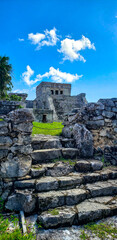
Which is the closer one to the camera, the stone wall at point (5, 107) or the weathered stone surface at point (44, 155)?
the weathered stone surface at point (44, 155)

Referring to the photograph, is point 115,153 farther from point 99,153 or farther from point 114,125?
point 114,125

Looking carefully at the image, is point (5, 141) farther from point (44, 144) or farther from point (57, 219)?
point (57, 219)

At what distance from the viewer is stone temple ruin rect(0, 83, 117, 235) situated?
252 cm

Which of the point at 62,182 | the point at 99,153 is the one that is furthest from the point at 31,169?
the point at 99,153

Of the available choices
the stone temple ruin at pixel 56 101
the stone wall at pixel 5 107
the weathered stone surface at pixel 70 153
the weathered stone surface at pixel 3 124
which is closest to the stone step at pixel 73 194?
the weathered stone surface at pixel 70 153

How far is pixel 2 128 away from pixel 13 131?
8.8 inches

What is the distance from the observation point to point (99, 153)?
14.0 ft

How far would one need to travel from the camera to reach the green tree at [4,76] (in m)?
17.3

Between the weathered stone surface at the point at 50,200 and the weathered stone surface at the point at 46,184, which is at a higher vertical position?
the weathered stone surface at the point at 46,184

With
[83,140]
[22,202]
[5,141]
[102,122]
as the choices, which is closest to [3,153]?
[5,141]

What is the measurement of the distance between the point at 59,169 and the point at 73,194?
69cm

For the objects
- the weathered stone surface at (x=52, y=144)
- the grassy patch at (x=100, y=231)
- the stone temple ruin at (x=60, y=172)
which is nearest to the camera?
the grassy patch at (x=100, y=231)

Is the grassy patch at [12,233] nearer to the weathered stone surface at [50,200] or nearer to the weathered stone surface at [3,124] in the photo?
the weathered stone surface at [50,200]

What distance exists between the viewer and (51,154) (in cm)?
363
